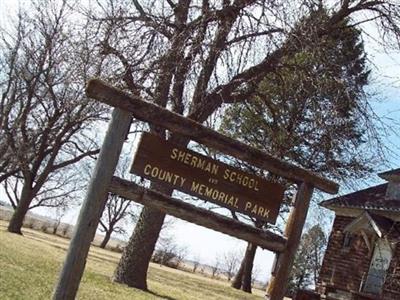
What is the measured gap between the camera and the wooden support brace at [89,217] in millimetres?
6969

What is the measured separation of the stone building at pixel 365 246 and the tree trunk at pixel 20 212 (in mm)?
16204

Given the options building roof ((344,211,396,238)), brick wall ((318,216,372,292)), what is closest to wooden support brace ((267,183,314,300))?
building roof ((344,211,396,238))

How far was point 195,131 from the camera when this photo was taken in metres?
7.43

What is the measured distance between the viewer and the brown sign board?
719 cm

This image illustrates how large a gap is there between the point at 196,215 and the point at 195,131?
0.97 meters

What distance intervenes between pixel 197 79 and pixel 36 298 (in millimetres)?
6856

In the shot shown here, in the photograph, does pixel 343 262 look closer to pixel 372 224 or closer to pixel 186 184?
pixel 372 224

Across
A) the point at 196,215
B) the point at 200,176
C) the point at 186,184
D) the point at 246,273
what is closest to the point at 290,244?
the point at 196,215

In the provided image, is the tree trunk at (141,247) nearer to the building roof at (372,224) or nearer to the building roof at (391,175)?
the building roof at (372,224)

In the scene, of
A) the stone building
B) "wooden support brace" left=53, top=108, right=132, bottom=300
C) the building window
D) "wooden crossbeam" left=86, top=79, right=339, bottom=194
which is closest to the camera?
"wooden support brace" left=53, top=108, right=132, bottom=300

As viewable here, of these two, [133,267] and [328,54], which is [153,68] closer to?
[328,54]

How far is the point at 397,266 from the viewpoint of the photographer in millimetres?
23844

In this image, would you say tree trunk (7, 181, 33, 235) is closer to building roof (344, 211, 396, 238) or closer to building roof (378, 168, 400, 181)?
building roof (344, 211, 396, 238)

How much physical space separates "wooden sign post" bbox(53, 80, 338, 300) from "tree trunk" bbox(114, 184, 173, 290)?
9383 millimetres
